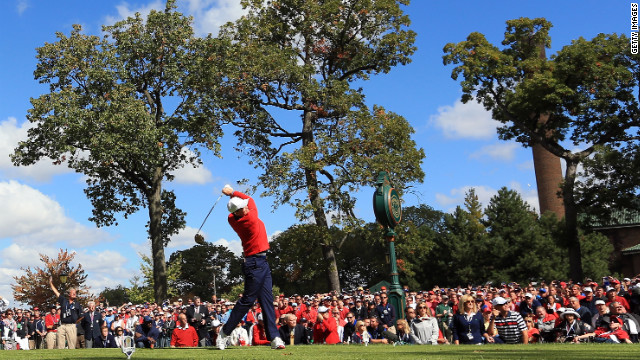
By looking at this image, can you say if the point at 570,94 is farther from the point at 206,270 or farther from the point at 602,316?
the point at 206,270

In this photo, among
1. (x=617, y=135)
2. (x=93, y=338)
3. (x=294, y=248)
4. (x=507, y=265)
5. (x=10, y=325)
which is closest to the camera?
(x=93, y=338)

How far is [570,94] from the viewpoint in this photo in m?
38.8

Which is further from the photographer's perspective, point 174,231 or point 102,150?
point 174,231

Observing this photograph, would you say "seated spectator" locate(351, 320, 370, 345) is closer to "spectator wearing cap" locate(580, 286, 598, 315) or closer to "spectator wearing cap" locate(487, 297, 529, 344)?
"spectator wearing cap" locate(487, 297, 529, 344)

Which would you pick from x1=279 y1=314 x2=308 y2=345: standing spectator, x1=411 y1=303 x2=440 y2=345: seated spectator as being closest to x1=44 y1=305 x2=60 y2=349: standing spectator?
x1=279 y1=314 x2=308 y2=345: standing spectator

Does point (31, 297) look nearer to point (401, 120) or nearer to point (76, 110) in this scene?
point (76, 110)

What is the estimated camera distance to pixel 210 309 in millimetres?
26016

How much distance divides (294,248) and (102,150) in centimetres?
1155

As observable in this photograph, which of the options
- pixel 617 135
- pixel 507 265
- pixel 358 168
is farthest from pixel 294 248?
pixel 507 265

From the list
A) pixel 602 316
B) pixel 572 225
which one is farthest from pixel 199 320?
pixel 572 225

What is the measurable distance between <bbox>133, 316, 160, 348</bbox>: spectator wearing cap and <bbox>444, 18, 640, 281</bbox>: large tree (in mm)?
26597

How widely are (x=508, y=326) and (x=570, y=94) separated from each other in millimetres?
27987

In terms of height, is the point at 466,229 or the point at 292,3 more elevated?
the point at 292,3

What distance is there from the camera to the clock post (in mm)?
17812
